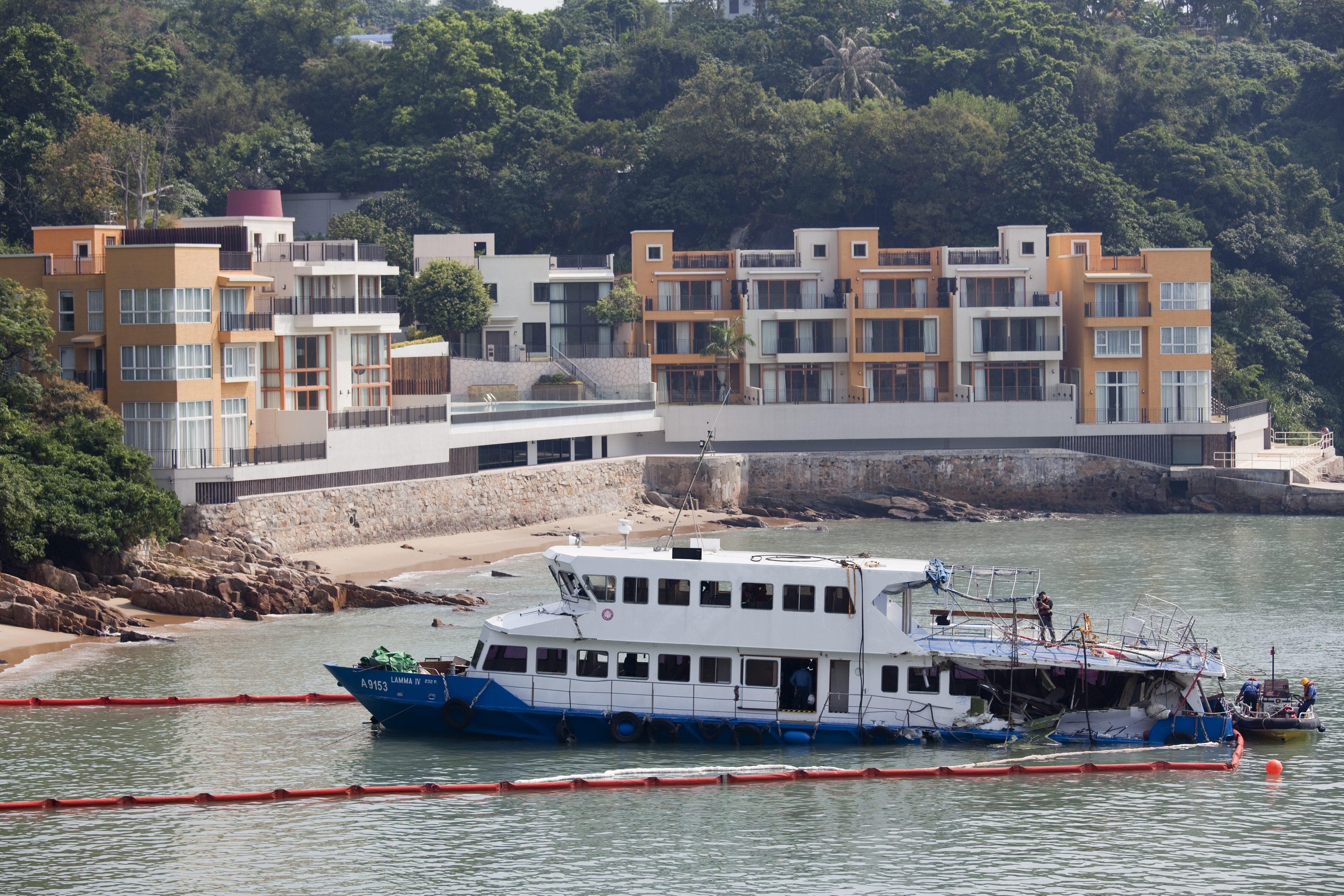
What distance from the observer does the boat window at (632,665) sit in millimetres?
37688

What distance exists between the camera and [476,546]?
68.3m

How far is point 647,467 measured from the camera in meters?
83.5

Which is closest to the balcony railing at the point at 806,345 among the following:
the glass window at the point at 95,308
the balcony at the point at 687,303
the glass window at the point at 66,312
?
the balcony at the point at 687,303

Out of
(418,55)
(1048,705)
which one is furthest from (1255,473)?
(418,55)

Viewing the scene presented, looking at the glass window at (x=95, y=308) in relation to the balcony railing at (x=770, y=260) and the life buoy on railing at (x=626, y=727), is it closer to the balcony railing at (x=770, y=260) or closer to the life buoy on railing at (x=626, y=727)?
the life buoy on railing at (x=626, y=727)

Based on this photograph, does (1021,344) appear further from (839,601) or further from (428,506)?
(839,601)

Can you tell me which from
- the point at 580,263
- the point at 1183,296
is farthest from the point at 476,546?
the point at 1183,296

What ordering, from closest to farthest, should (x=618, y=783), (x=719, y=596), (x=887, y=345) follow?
(x=618, y=783), (x=719, y=596), (x=887, y=345)

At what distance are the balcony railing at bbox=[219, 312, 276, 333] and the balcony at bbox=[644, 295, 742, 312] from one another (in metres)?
29.4

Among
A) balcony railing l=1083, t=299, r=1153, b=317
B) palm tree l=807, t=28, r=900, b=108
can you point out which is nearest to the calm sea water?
balcony railing l=1083, t=299, r=1153, b=317

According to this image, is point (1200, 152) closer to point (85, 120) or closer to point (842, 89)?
point (842, 89)

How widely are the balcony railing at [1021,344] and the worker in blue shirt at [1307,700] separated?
161 feet

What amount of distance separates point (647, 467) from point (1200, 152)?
4262 cm

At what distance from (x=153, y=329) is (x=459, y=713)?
27.8 m
